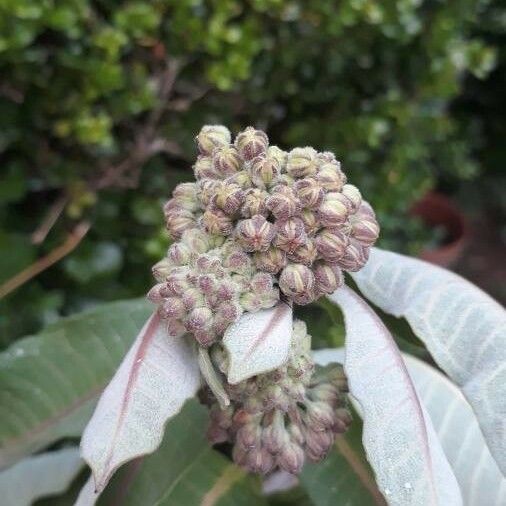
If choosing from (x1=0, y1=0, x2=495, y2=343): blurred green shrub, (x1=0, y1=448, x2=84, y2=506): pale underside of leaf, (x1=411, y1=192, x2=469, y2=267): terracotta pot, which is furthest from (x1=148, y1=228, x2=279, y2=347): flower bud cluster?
(x1=411, y1=192, x2=469, y2=267): terracotta pot

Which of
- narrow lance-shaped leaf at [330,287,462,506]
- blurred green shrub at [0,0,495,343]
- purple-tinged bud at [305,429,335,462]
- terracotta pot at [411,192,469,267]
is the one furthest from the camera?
terracotta pot at [411,192,469,267]

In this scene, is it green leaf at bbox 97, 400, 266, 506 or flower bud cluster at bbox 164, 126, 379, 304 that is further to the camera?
green leaf at bbox 97, 400, 266, 506

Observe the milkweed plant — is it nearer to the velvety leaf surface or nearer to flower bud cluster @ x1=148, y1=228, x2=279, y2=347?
flower bud cluster @ x1=148, y1=228, x2=279, y2=347

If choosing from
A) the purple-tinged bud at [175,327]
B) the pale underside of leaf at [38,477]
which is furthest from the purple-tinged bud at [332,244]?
the pale underside of leaf at [38,477]

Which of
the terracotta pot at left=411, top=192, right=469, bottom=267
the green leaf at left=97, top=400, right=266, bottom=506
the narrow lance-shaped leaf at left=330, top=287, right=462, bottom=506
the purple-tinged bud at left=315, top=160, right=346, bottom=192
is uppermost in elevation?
the purple-tinged bud at left=315, top=160, right=346, bottom=192

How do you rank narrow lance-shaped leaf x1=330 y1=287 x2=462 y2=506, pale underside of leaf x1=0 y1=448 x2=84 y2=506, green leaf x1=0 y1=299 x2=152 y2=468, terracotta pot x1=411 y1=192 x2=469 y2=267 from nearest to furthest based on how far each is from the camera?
narrow lance-shaped leaf x1=330 y1=287 x2=462 y2=506, green leaf x1=0 y1=299 x2=152 y2=468, pale underside of leaf x1=0 y1=448 x2=84 y2=506, terracotta pot x1=411 y1=192 x2=469 y2=267

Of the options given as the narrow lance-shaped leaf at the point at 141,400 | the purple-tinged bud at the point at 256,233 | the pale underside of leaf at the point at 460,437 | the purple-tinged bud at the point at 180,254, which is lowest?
the pale underside of leaf at the point at 460,437

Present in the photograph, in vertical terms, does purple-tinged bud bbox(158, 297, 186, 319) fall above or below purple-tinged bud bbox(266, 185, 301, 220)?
below

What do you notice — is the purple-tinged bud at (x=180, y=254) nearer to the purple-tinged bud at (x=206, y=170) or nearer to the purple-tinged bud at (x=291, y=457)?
the purple-tinged bud at (x=206, y=170)
